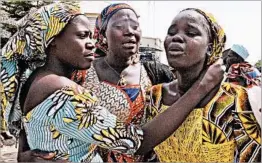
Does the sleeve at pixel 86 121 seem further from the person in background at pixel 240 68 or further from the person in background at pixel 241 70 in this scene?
the person in background at pixel 240 68

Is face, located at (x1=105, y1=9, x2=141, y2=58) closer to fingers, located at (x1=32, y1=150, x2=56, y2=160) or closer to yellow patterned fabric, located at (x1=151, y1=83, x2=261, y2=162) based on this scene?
yellow patterned fabric, located at (x1=151, y1=83, x2=261, y2=162)

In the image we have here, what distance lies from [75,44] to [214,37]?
1.99 ft

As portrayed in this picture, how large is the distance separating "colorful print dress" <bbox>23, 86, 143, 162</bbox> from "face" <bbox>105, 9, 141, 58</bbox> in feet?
1.66

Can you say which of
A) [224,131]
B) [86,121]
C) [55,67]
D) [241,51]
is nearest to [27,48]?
[55,67]

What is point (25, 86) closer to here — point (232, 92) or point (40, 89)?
point (40, 89)

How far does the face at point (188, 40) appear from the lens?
1.76m

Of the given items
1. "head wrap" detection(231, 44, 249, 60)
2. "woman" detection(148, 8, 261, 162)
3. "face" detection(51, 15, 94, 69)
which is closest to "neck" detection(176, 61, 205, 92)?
"woman" detection(148, 8, 261, 162)

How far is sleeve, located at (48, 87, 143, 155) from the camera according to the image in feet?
5.20

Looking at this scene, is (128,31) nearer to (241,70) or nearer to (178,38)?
(178,38)

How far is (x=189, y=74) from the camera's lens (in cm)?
184

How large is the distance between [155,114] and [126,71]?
36 cm

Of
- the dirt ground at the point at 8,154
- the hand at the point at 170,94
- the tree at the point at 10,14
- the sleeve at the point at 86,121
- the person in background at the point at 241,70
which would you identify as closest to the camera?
the sleeve at the point at 86,121

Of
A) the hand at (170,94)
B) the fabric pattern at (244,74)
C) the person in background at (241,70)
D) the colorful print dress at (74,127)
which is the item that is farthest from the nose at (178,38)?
the fabric pattern at (244,74)

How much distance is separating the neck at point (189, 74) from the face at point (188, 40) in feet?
0.10
